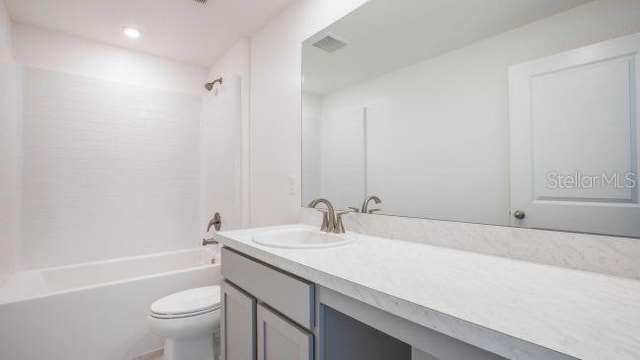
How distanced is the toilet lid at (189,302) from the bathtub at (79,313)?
0.97ft

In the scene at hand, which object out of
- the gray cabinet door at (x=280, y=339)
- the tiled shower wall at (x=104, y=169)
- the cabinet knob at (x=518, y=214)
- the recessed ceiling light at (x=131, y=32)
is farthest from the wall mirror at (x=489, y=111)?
the tiled shower wall at (x=104, y=169)

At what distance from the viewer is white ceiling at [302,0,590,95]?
105cm

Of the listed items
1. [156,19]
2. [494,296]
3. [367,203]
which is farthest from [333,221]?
[156,19]

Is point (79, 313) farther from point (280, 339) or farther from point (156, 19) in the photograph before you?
point (156, 19)

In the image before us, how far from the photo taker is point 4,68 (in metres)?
1.94

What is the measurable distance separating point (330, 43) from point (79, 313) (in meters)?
2.27

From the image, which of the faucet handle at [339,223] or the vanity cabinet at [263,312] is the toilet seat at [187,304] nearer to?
the vanity cabinet at [263,312]

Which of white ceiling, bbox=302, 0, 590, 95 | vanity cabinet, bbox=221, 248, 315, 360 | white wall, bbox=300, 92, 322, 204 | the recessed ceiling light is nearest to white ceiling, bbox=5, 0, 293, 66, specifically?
the recessed ceiling light

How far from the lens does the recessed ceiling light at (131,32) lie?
7.57 feet

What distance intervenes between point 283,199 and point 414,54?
1.21 m

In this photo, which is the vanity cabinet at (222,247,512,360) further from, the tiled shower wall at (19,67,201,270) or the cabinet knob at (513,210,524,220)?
the tiled shower wall at (19,67,201,270)

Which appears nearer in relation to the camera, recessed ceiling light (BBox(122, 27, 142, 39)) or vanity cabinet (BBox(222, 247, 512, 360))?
vanity cabinet (BBox(222, 247, 512, 360))

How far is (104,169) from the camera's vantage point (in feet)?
8.40

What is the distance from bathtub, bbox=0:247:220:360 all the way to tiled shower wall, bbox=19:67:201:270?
0.28 m
